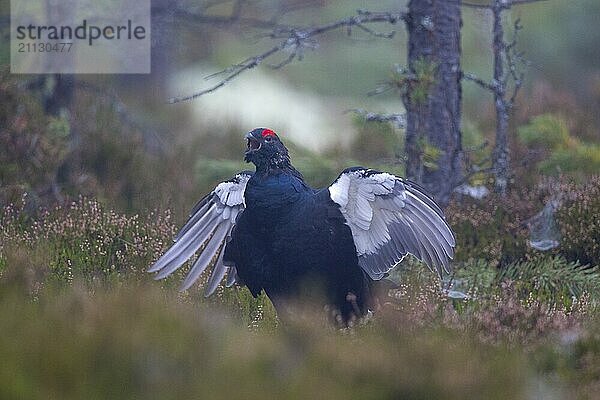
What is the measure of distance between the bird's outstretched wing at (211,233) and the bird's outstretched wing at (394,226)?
0.71 m

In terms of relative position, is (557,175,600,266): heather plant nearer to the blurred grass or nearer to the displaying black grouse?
the blurred grass

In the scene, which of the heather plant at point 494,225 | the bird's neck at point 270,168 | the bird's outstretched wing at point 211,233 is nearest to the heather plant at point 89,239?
the bird's outstretched wing at point 211,233

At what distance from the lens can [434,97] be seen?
692 centimetres

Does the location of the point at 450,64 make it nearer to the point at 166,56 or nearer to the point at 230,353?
the point at 230,353

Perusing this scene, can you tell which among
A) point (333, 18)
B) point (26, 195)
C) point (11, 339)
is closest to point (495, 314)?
point (11, 339)

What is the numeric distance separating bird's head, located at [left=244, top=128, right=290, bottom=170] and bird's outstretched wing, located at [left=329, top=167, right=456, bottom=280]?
1.36ft

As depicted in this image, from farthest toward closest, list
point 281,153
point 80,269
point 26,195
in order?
point 26,195 < point 80,269 < point 281,153

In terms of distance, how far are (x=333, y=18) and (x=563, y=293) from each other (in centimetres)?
1626

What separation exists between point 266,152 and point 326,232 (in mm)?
536

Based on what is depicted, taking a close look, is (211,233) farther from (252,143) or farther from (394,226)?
(394,226)

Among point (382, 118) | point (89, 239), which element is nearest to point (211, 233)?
point (89, 239)

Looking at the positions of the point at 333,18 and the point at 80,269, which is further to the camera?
the point at 333,18

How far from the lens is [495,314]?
4328 millimetres

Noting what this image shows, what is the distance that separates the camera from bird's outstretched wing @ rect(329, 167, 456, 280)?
4.91 meters
